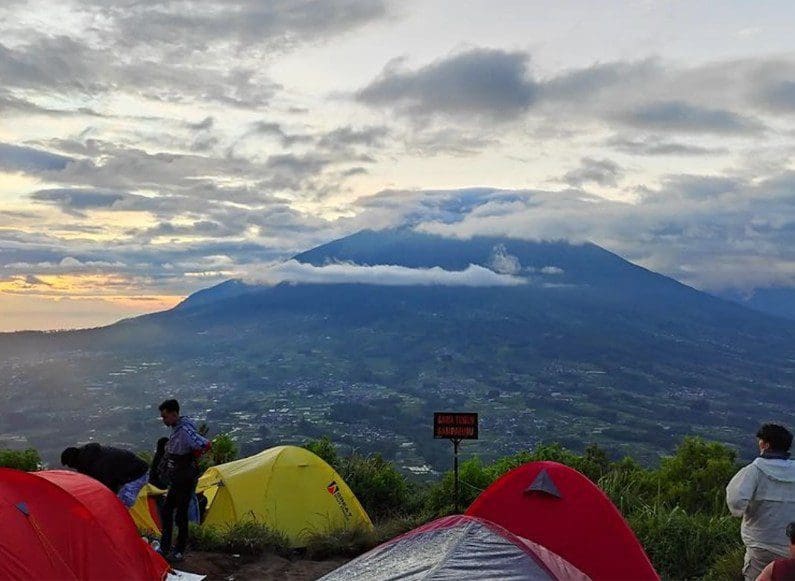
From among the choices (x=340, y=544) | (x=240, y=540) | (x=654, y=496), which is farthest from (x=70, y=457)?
(x=654, y=496)

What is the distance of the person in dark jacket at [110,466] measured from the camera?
8.87 m

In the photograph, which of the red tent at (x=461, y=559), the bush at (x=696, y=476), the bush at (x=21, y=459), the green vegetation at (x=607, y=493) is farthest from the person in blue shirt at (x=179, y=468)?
the bush at (x=696, y=476)

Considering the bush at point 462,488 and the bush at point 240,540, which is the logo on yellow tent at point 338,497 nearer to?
the bush at point 462,488

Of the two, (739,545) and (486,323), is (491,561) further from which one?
(486,323)

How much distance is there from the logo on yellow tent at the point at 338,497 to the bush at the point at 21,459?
5522 mm

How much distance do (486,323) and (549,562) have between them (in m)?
146

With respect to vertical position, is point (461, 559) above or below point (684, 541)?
above

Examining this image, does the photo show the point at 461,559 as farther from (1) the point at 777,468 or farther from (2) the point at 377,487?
(2) the point at 377,487

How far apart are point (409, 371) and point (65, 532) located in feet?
350

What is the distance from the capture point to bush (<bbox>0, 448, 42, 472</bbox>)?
13836 mm

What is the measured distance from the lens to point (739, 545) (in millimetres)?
9422

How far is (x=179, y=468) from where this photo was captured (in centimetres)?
888

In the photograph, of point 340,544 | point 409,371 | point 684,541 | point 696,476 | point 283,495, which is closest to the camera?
point 684,541

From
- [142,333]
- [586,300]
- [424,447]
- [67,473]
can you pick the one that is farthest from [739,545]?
[586,300]
